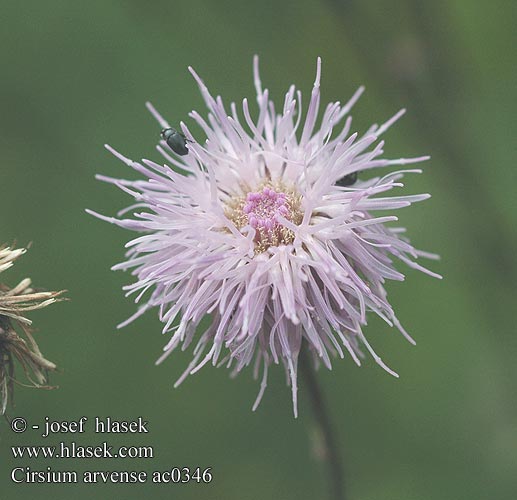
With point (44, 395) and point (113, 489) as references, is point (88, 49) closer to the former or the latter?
point (44, 395)

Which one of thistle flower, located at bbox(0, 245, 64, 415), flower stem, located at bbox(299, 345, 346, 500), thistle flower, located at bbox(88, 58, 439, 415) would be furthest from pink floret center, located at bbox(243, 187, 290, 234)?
thistle flower, located at bbox(0, 245, 64, 415)

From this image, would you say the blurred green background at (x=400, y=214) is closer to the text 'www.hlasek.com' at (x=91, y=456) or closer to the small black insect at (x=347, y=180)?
the text 'www.hlasek.com' at (x=91, y=456)

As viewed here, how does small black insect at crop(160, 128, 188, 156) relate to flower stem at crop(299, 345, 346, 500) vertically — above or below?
above

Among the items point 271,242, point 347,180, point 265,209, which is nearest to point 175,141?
point 265,209

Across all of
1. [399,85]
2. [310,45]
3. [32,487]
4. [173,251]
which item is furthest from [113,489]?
[310,45]

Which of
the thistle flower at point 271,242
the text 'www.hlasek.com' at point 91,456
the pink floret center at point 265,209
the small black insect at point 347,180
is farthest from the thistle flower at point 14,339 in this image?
the text 'www.hlasek.com' at point 91,456

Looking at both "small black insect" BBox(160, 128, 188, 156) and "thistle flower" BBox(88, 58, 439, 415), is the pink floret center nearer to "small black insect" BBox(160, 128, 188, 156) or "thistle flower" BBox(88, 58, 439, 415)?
"thistle flower" BBox(88, 58, 439, 415)

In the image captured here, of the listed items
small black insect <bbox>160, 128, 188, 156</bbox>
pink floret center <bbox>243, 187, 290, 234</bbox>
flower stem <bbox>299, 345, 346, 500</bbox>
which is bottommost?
flower stem <bbox>299, 345, 346, 500</bbox>
